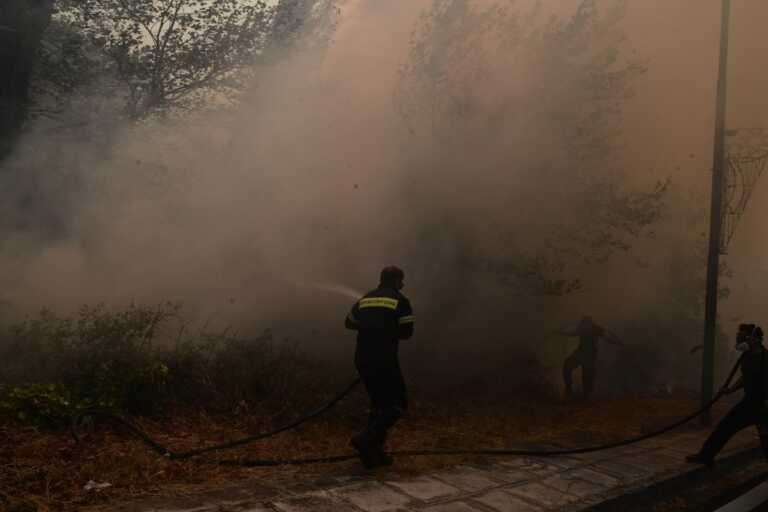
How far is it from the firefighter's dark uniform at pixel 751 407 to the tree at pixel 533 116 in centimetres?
294

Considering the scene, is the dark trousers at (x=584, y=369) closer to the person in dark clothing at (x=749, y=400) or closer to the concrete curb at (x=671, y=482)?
the concrete curb at (x=671, y=482)

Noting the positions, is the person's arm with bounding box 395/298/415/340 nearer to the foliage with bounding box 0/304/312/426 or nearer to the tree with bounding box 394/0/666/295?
the foliage with bounding box 0/304/312/426

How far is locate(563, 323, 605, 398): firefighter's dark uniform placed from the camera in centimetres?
877

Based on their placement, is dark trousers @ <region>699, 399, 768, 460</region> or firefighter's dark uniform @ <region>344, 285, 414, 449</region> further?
dark trousers @ <region>699, 399, 768, 460</region>

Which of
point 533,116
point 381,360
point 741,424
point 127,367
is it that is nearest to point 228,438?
point 127,367

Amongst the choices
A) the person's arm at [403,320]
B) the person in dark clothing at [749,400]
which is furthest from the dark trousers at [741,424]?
the person's arm at [403,320]

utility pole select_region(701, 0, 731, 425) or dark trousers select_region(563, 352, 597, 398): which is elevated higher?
utility pole select_region(701, 0, 731, 425)

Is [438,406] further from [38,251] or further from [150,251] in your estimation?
[38,251]

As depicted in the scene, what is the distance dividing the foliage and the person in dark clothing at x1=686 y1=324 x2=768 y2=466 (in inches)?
150

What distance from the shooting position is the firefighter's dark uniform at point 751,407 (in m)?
5.25

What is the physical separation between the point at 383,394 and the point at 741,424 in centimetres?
334

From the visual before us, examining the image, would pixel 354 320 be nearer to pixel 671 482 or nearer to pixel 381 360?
pixel 381 360

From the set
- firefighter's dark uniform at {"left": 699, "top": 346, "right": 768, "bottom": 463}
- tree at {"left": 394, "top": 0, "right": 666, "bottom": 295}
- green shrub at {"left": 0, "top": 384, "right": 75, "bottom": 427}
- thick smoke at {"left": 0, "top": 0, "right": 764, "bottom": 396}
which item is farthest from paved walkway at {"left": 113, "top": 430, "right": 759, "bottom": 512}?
tree at {"left": 394, "top": 0, "right": 666, "bottom": 295}

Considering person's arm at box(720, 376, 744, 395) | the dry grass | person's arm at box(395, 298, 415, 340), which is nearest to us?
the dry grass
